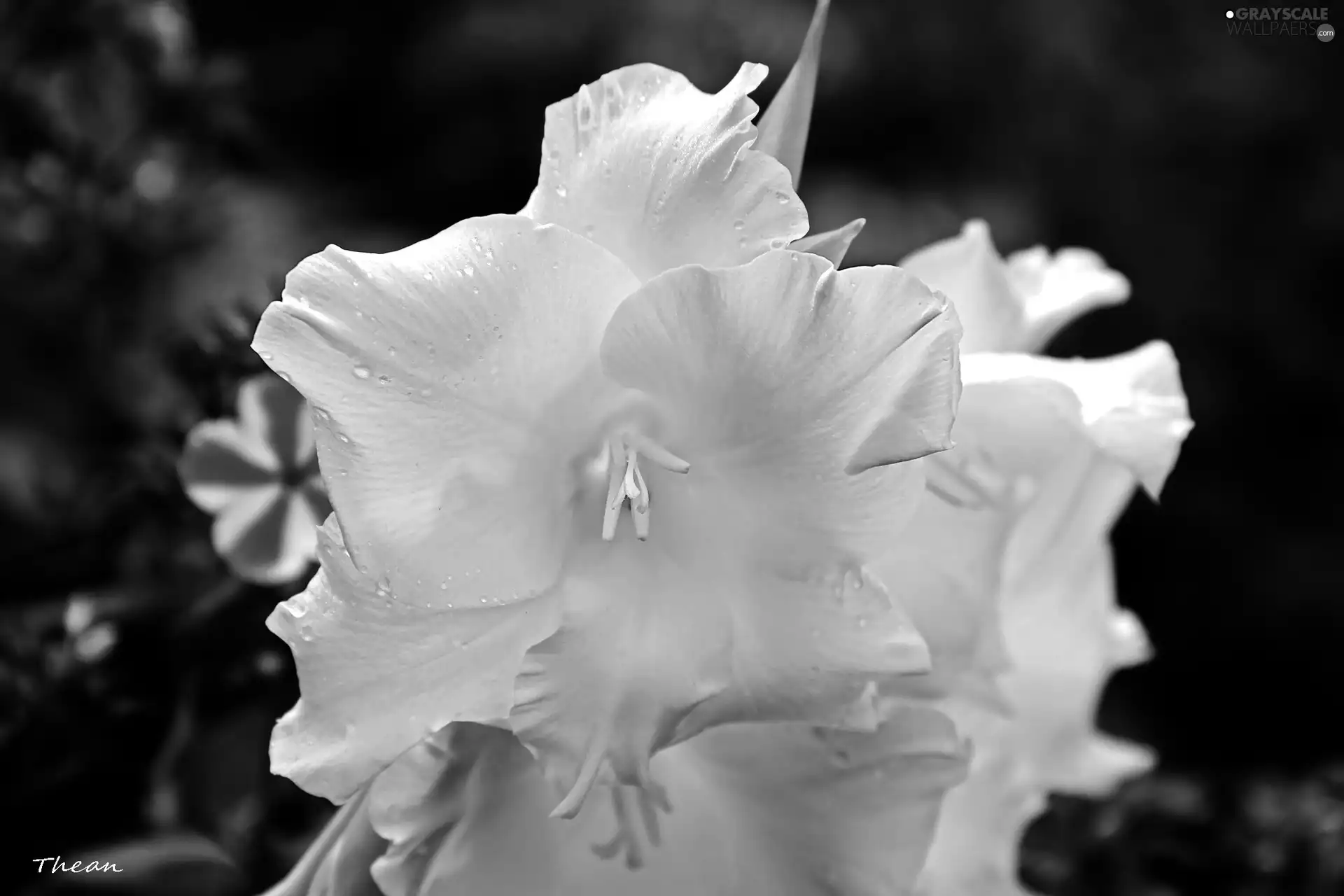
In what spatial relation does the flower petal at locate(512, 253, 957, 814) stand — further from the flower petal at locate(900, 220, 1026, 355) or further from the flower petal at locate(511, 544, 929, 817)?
the flower petal at locate(900, 220, 1026, 355)

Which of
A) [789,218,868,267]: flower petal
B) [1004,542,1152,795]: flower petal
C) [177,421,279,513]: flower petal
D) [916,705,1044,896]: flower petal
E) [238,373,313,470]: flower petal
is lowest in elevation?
[916,705,1044,896]: flower petal

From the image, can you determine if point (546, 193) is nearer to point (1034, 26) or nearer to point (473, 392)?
point (473, 392)

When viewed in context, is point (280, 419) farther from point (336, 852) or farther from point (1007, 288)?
point (1007, 288)

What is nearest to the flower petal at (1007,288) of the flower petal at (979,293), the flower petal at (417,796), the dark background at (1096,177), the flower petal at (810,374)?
the flower petal at (979,293)

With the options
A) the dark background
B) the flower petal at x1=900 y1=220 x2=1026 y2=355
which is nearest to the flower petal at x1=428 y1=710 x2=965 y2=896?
the flower petal at x1=900 y1=220 x2=1026 y2=355

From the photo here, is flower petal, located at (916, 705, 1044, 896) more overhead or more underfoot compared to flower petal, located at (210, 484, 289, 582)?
more underfoot

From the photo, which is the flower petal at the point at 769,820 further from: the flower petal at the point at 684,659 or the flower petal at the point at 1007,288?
the flower petal at the point at 1007,288

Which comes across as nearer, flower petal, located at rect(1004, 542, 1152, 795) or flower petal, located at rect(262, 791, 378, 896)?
flower petal, located at rect(262, 791, 378, 896)
